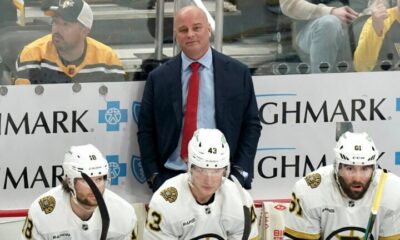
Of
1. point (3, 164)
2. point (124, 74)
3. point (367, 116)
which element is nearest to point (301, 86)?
point (367, 116)

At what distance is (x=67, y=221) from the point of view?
8.79 meters

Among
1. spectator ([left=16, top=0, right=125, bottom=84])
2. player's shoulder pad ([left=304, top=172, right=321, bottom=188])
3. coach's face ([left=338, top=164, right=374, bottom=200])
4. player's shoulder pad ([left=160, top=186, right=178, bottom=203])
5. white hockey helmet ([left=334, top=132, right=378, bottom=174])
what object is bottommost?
player's shoulder pad ([left=160, top=186, right=178, bottom=203])

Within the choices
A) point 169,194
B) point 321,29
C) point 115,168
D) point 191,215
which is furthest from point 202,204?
point 321,29

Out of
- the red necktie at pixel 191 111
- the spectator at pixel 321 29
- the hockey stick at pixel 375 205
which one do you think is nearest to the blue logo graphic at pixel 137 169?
the red necktie at pixel 191 111

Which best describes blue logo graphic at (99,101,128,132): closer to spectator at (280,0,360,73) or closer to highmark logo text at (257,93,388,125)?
highmark logo text at (257,93,388,125)

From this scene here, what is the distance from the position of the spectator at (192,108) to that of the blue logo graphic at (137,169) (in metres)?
0.29

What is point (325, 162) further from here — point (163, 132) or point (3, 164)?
point (3, 164)

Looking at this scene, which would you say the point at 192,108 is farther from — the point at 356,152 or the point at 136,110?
the point at 356,152

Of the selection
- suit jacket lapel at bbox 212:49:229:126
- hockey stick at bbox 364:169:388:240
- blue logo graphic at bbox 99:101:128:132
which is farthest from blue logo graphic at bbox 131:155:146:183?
hockey stick at bbox 364:169:388:240

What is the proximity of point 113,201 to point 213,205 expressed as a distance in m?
0.53

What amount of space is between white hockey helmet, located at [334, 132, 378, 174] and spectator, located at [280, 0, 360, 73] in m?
0.93

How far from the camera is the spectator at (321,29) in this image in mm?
9750

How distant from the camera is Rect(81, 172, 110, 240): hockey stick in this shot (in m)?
8.60

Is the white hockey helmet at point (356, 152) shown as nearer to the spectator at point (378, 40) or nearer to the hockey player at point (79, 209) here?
the spectator at point (378, 40)
